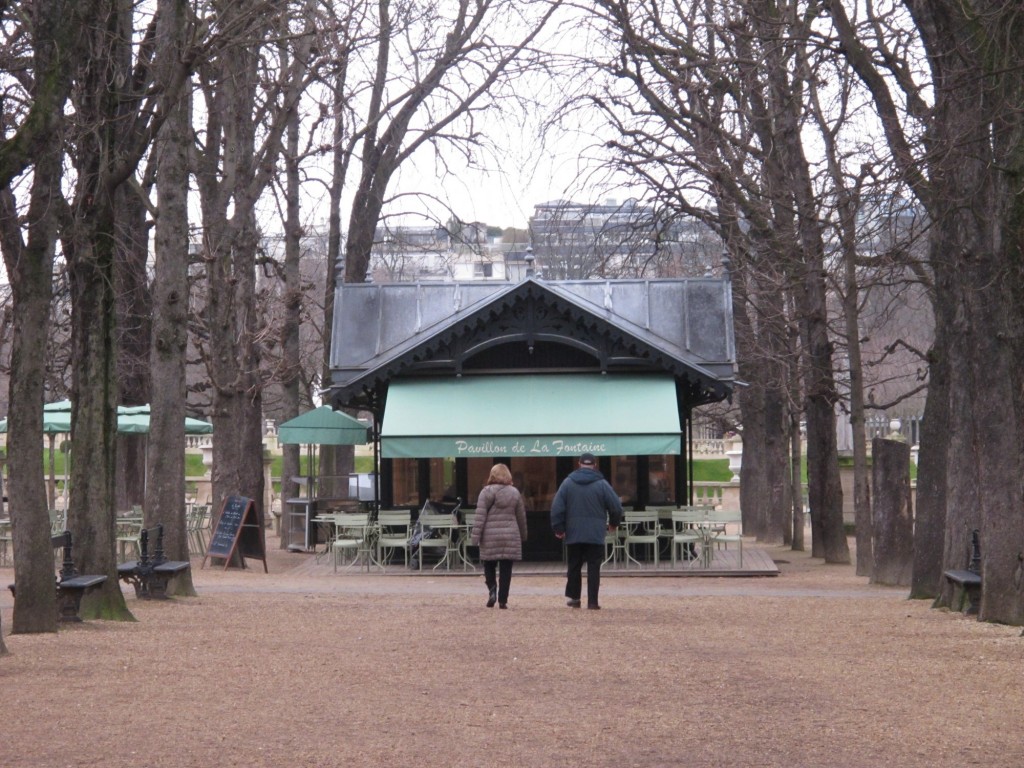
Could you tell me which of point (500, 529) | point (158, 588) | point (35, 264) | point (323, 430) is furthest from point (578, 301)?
point (35, 264)

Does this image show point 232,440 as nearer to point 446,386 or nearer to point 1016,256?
point 446,386

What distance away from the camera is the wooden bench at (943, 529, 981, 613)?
14469mm

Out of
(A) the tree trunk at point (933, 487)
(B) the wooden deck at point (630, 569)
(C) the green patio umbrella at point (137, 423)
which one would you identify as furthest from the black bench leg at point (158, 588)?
(A) the tree trunk at point (933, 487)

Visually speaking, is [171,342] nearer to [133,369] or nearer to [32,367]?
[32,367]

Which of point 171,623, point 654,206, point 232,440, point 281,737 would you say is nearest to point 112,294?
point 171,623

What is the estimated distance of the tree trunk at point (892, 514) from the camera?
61.9ft

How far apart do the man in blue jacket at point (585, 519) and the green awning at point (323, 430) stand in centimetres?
1186

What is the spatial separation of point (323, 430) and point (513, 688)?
57.9 feet

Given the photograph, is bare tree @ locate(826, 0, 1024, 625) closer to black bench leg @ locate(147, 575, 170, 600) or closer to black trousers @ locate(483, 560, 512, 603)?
black trousers @ locate(483, 560, 512, 603)

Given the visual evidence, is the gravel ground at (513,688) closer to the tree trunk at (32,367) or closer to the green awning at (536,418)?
the tree trunk at (32,367)

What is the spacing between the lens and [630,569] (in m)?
22.6

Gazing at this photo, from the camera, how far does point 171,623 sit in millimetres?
13914

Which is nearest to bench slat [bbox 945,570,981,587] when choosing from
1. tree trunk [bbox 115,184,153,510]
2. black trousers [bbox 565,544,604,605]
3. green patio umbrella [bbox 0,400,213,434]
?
black trousers [bbox 565,544,604,605]

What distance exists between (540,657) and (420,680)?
144 cm
